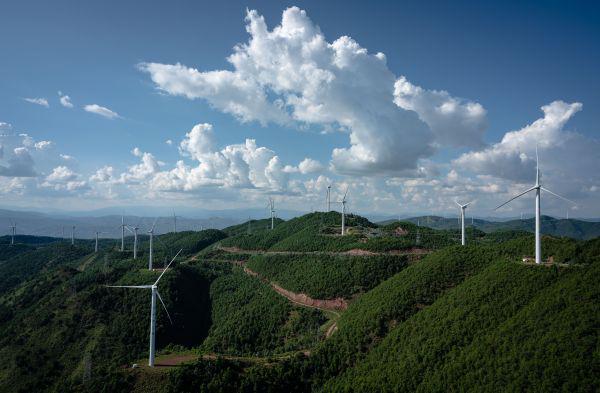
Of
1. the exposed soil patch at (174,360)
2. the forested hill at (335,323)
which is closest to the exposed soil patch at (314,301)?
the forested hill at (335,323)

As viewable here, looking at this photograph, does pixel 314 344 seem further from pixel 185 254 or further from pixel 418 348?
pixel 185 254

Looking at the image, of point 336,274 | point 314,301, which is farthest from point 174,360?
point 336,274

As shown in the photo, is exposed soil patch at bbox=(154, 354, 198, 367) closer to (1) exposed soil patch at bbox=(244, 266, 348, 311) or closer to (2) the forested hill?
(2) the forested hill

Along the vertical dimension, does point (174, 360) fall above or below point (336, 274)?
below

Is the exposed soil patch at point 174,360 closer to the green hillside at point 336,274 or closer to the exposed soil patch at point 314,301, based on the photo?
the exposed soil patch at point 314,301

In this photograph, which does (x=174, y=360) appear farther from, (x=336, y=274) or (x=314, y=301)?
(x=336, y=274)

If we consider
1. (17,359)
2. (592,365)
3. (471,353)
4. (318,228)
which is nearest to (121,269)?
(17,359)

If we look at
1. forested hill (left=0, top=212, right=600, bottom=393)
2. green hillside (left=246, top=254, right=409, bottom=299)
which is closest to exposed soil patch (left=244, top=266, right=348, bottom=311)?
forested hill (left=0, top=212, right=600, bottom=393)

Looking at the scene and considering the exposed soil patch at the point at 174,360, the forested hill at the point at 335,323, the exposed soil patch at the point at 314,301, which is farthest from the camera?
the exposed soil patch at the point at 314,301
